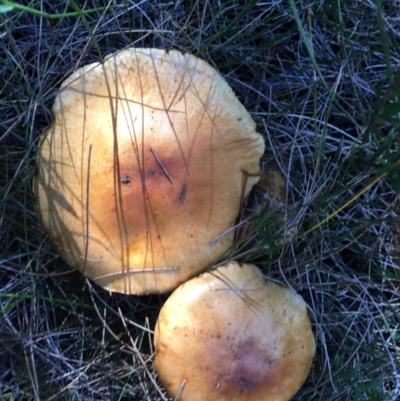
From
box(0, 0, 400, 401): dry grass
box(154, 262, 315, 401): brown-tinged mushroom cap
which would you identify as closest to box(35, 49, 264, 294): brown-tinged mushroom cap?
box(154, 262, 315, 401): brown-tinged mushroom cap

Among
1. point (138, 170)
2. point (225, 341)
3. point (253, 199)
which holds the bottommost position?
point (225, 341)

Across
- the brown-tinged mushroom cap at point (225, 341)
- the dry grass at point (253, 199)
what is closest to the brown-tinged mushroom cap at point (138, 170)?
the brown-tinged mushroom cap at point (225, 341)

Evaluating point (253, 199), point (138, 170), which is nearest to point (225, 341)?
point (253, 199)

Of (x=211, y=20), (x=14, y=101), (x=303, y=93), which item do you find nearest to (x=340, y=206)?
(x=303, y=93)

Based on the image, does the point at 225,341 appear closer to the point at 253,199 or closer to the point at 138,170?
the point at 253,199

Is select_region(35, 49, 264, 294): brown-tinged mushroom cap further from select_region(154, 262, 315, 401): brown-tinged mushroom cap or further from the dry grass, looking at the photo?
the dry grass

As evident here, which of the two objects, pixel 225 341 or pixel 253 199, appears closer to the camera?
pixel 225 341

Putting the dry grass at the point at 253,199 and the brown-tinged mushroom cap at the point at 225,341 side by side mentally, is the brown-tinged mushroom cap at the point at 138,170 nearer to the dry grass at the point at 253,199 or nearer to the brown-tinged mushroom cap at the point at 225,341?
the brown-tinged mushroom cap at the point at 225,341
